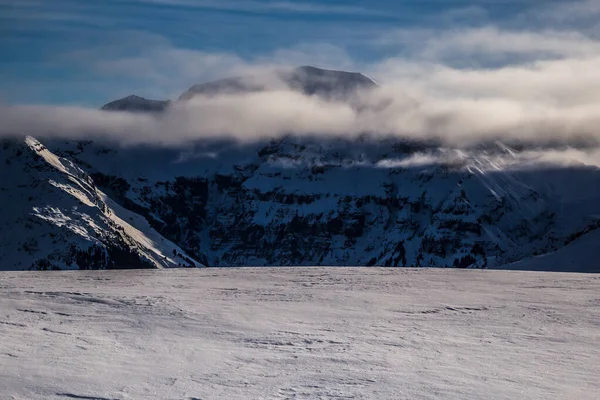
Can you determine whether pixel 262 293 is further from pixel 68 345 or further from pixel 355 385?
pixel 355 385

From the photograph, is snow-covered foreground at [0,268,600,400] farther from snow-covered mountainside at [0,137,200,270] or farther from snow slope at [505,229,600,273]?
snow-covered mountainside at [0,137,200,270]

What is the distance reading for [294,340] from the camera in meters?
13.8

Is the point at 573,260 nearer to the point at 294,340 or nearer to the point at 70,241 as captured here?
the point at 294,340

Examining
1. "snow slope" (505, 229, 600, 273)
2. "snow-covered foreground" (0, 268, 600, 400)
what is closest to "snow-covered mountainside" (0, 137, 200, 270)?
"snow slope" (505, 229, 600, 273)

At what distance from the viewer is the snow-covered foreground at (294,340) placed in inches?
426

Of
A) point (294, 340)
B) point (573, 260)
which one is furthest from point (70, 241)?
point (294, 340)

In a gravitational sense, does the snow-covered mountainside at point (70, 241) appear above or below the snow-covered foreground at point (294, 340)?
below

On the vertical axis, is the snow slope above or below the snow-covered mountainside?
Result: above

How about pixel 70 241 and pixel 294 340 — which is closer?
pixel 294 340

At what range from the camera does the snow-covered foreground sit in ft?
35.5

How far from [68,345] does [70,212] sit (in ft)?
615

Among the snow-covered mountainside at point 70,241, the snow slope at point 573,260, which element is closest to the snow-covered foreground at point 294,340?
the snow slope at point 573,260

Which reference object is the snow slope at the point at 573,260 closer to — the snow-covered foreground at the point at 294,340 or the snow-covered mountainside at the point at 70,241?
the snow-covered foreground at the point at 294,340

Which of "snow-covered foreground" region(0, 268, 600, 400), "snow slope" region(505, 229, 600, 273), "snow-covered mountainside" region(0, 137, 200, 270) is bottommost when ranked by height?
"snow-covered mountainside" region(0, 137, 200, 270)
